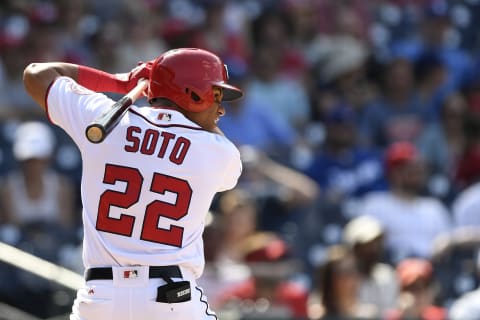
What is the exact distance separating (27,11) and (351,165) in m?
2.96

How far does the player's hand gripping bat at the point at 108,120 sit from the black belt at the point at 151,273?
1.65 ft

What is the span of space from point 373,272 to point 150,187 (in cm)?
341

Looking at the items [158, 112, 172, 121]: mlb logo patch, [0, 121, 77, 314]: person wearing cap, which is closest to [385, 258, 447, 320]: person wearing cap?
[0, 121, 77, 314]: person wearing cap

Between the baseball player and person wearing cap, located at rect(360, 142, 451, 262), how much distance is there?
4.12 meters

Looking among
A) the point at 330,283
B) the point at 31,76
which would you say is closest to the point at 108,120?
the point at 31,76

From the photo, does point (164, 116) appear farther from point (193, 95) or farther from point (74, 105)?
point (74, 105)

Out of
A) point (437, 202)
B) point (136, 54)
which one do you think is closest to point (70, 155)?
point (136, 54)

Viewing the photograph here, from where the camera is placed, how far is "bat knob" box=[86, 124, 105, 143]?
11.7 ft

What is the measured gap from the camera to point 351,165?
341 inches

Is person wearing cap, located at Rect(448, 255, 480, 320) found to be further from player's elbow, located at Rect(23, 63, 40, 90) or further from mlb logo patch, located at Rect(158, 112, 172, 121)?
player's elbow, located at Rect(23, 63, 40, 90)

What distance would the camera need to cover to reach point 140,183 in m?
3.86

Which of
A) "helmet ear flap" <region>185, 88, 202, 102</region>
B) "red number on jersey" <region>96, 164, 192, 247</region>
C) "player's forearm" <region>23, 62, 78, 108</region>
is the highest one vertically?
"player's forearm" <region>23, 62, 78, 108</region>

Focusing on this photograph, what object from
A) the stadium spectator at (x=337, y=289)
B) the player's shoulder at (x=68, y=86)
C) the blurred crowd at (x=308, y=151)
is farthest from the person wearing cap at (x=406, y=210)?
the player's shoulder at (x=68, y=86)

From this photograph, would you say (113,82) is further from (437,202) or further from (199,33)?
(199,33)
